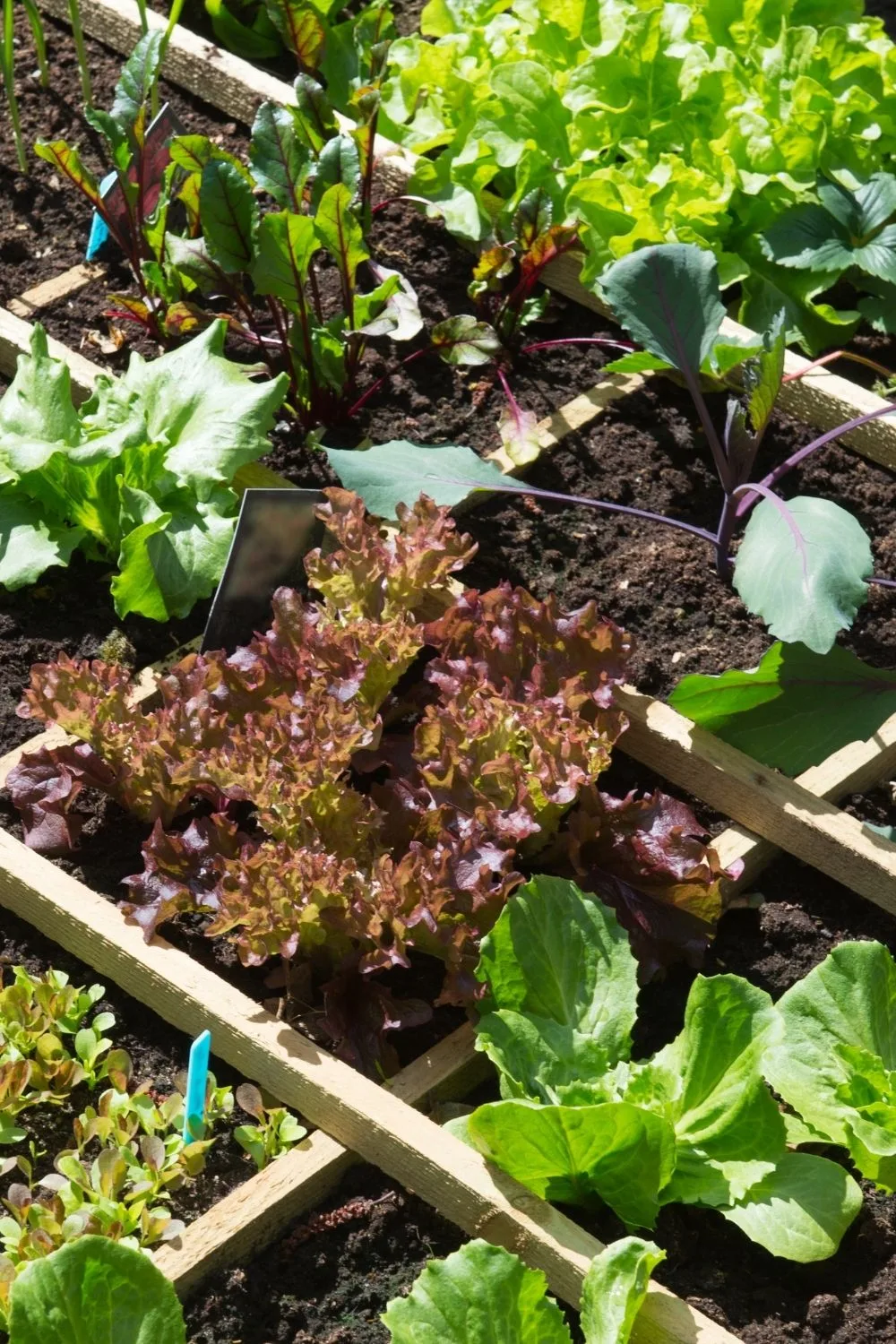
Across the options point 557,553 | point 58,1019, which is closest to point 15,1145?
point 58,1019

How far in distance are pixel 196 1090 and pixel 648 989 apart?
668mm

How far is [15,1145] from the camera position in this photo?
218 cm

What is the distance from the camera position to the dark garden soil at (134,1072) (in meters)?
2.12

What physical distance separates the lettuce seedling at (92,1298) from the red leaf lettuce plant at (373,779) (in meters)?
0.47

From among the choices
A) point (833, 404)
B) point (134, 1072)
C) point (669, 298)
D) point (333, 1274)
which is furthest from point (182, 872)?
point (833, 404)

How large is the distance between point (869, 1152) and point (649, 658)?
3.18 feet

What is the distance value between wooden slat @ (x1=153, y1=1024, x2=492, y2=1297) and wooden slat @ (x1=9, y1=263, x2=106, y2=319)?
6.17 feet

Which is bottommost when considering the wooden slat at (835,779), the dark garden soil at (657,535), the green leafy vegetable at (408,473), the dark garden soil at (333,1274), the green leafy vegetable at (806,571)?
the dark garden soil at (333,1274)

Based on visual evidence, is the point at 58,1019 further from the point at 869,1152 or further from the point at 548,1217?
the point at 869,1152

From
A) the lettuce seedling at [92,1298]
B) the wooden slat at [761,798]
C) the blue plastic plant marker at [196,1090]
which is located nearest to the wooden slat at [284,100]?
the wooden slat at [761,798]

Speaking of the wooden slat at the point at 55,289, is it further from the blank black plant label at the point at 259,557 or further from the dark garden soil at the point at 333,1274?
the dark garden soil at the point at 333,1274

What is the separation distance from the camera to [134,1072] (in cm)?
224

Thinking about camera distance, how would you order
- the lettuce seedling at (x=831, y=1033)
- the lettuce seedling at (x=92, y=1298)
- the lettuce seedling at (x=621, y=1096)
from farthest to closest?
the lettuce seedling at (x=831, y=1033)
the lettuce seedling at (x=621, y=1096)
the lettuce seedling at (x=92, y=1298)

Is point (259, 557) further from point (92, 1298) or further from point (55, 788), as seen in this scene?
point (92, 1298)
